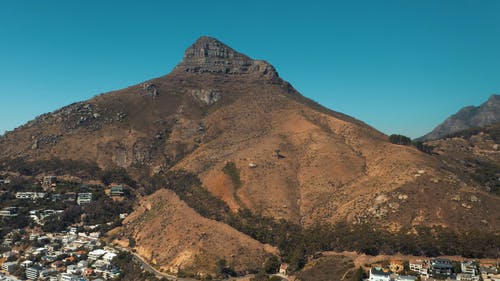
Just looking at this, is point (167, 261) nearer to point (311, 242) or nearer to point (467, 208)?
point (311, 242)

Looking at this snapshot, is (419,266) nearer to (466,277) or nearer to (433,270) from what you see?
(433,270)

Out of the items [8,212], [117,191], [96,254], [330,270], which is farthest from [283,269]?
[8,212]

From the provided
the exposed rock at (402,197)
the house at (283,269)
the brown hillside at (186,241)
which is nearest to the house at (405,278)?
the house at (283,269)

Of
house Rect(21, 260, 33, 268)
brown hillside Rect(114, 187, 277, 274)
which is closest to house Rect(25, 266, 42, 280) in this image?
house Rect(21, 260, 33, 268)

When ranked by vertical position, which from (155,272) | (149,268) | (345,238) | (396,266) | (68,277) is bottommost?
(68,277)

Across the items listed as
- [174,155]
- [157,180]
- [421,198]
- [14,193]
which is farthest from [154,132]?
[421,198]

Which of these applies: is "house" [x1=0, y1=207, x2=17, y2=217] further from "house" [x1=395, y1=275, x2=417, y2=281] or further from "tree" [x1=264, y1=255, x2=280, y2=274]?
"house" [x1=395, y1=275, x2=417, y2=281]

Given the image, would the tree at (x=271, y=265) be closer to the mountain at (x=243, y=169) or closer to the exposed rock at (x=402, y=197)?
the mountain at (x=243, y=169)
